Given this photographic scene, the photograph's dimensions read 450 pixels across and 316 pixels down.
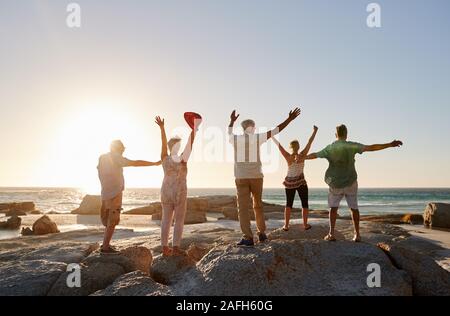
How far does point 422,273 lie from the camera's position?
19.3 ft

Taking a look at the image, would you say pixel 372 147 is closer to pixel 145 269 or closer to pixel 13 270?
pixel 145 269

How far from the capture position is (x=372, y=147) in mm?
6445

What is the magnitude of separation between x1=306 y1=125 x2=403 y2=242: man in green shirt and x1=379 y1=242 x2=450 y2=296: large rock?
0.91 meters

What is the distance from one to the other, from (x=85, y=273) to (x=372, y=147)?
5.23 meters

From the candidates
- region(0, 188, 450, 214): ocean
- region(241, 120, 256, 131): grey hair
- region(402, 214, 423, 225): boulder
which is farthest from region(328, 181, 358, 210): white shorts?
region(0, 188, 450, 214): ocean

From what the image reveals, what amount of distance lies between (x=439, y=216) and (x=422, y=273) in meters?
18.1

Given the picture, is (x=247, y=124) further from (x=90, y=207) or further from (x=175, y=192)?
(x=90, y=207)

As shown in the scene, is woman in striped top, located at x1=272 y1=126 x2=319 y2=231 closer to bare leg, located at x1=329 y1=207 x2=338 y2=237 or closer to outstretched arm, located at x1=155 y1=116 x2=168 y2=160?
bare leg, located at x1=329 y1=207 x2=338 y2=237

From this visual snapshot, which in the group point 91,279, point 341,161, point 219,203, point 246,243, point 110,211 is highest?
point 341,161

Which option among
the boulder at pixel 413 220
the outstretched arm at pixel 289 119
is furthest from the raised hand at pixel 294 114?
the boulder at pixel 413 220

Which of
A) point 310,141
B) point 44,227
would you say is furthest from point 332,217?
point 44,227

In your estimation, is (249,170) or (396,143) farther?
(249,170)

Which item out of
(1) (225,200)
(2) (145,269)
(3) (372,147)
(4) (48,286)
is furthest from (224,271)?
(1) (225,200)

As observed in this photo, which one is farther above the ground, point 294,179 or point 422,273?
point 294,179
